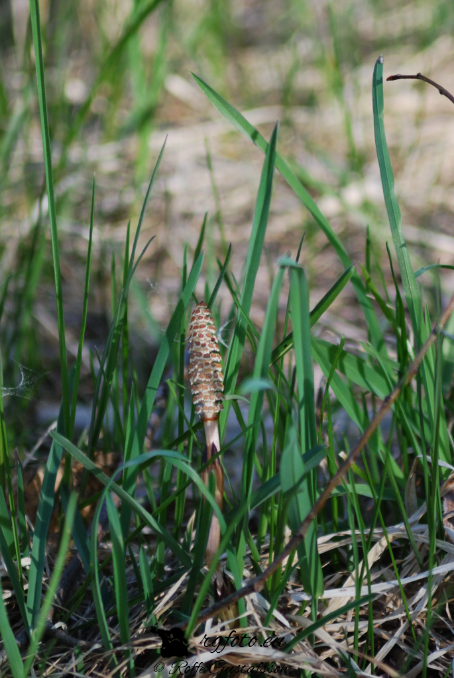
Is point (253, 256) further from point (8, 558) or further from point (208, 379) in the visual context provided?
point (8, 558)

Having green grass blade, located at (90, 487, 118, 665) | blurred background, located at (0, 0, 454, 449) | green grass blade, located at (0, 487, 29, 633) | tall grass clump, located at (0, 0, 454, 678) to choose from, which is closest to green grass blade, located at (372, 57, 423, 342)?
tall grass clump, located at (0, 0, 454, 678)

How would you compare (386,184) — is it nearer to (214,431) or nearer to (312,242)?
(214,431)

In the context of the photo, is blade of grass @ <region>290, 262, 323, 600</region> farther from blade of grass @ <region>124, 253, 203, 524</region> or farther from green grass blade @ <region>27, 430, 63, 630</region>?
green grass blade @ <region>27, 430, 63, 630</region>

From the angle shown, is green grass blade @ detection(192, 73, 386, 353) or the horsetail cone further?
green grass blade @ detection(192, 73, 386, 353)

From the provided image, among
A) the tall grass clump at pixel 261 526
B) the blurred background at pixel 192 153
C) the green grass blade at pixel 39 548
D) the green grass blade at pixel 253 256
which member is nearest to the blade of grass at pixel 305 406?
the tall grass clump at pixel 261 526

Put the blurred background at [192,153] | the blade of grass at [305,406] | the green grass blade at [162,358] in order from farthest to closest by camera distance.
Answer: the blurred background at [192,153], the green grass blade at [162,358], the blade of grass at [305,406]

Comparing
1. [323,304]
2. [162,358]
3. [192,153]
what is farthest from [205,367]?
[192,153]

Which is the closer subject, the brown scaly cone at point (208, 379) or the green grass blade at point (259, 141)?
the brown scaly cone at point (208, 379)

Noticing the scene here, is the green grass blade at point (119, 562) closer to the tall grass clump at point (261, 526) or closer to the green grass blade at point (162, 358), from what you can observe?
the tall grass clump at point (261, 526)

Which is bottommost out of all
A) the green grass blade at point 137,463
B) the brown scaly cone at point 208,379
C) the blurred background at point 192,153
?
the green grass blade at point 137,463
